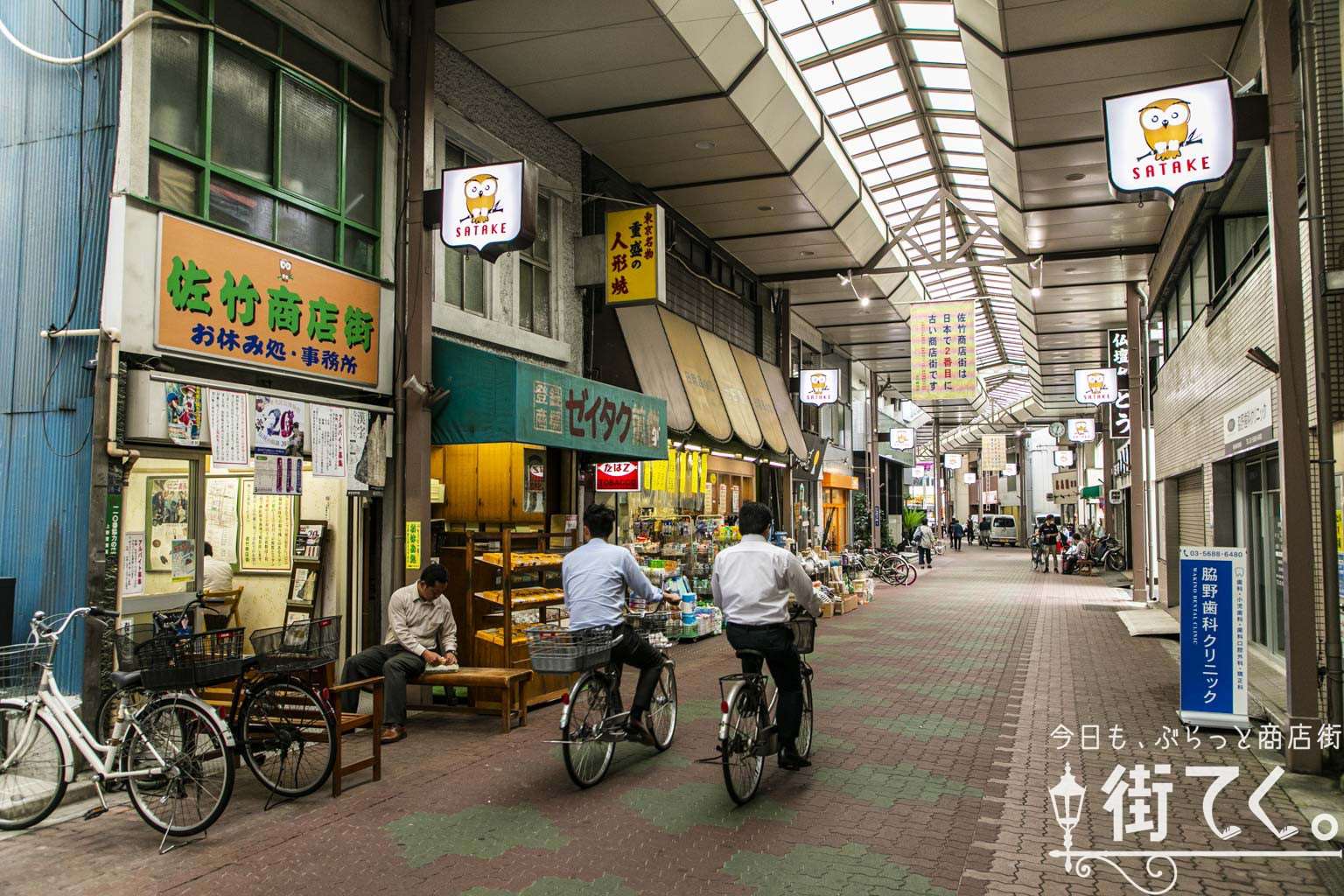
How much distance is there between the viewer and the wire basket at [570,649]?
6.23 metres

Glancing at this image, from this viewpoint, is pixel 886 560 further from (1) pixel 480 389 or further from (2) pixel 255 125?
(2) pixel 255 125

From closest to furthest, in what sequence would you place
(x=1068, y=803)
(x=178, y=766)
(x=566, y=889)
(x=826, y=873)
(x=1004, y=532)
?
(x=566, y=889) < (x=826, y=873) < (x=178, y=766) < (x=1068, y=803) < (x=1004, y=532)

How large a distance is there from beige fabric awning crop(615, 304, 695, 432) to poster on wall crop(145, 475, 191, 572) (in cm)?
680

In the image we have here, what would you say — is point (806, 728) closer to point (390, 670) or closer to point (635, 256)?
point (390, 670)

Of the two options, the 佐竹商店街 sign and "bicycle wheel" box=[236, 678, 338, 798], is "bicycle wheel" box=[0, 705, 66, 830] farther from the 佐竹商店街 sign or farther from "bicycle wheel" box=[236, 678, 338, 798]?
the 佐竹商店街 sign

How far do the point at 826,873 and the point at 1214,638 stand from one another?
4.97m

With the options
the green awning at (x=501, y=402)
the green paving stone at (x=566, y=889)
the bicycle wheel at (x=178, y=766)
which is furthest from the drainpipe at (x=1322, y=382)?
the bicycle wheel at (x=178, y=766)

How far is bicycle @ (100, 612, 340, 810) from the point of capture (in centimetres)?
602

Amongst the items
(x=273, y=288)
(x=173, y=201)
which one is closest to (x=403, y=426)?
(x=273, y=288)

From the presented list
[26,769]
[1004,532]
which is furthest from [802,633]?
[1004,532]

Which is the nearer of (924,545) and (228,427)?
(228,427)

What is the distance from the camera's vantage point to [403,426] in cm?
910

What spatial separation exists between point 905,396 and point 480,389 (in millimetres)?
36368

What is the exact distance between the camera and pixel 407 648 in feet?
25.1
